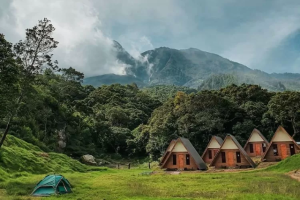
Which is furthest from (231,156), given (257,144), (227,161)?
(257,144)

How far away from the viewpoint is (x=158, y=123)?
→ 66.5 meters

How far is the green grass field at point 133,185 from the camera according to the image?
16.6 metres

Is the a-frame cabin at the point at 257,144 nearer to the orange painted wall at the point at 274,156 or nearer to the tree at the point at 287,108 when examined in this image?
the orange painted wall at the point at 274,156

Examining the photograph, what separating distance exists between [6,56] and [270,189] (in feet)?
71.9

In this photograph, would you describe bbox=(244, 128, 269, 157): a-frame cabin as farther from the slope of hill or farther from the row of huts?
the slope of hill

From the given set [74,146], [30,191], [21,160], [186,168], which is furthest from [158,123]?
[30,191]

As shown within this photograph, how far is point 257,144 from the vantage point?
162 feet

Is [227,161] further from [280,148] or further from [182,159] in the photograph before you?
[280,148]

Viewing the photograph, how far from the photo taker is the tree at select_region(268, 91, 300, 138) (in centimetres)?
5503

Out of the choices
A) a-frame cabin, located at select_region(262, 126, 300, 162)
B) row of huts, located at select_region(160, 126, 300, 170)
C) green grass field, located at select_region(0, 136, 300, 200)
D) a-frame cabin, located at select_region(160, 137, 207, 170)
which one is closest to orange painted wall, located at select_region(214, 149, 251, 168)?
row of huts, located at select_region(160, 126, 300, 170)

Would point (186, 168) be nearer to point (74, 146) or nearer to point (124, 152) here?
point (74, 146)

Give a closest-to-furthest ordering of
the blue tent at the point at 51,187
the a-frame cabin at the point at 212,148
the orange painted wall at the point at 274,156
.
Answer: the blue tent at the point at 51,187 < the orange painted wall at the point at 274,156 < the a-frame cabin at the point at 212,148

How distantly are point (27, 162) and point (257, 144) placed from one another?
131 ft

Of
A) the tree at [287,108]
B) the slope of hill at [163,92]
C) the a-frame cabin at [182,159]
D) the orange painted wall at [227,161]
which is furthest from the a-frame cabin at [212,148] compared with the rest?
the slope of hill at [163,92]
